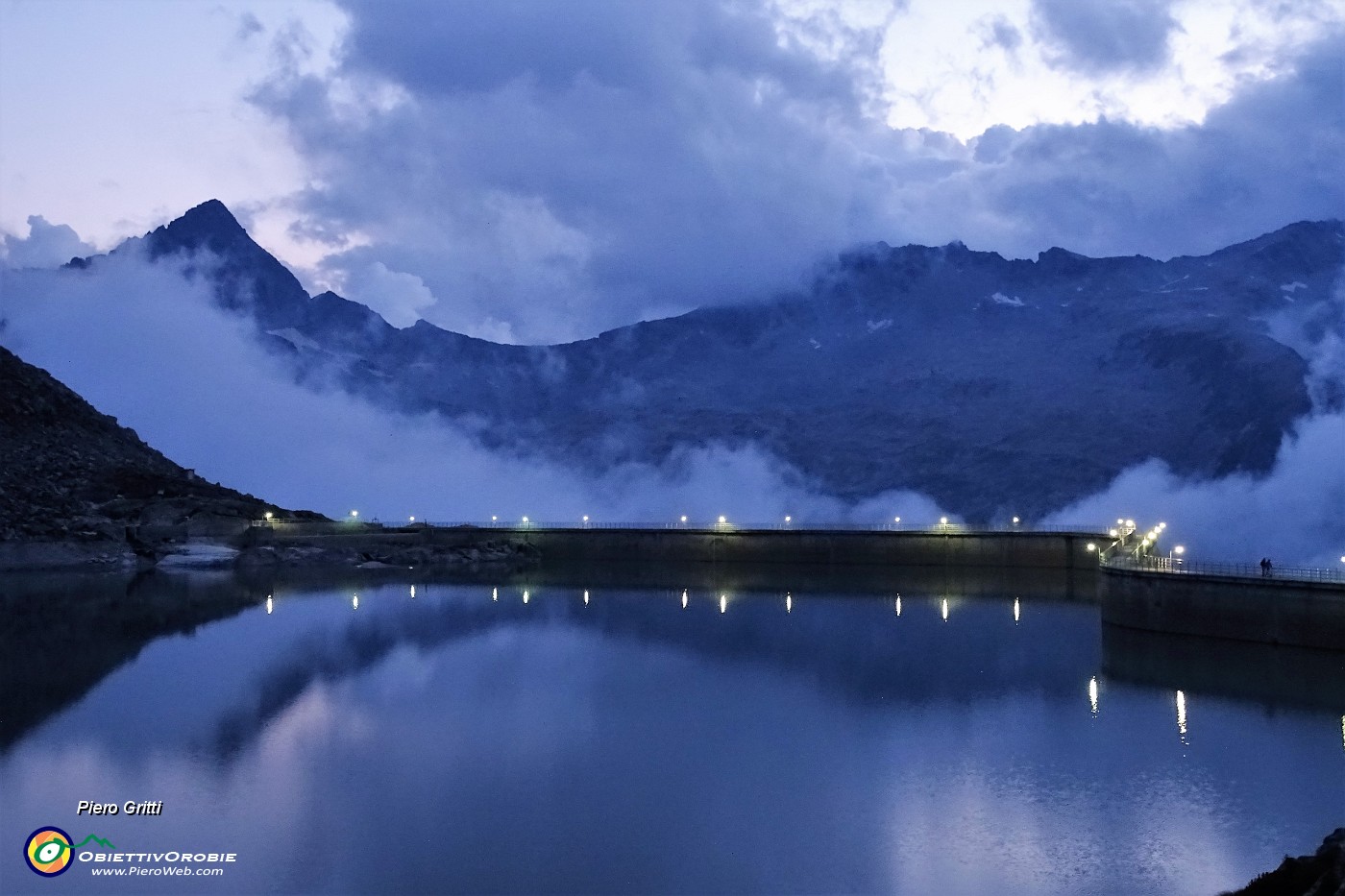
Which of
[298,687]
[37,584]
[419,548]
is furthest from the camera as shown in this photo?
[419,548]

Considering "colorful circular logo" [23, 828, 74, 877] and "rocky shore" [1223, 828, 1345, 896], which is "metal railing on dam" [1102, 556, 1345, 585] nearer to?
"rocky shore" [1223, 828, 1345, 896]

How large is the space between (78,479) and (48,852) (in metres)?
127

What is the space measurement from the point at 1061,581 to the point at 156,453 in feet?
429

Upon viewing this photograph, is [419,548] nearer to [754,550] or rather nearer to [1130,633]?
[754,550]

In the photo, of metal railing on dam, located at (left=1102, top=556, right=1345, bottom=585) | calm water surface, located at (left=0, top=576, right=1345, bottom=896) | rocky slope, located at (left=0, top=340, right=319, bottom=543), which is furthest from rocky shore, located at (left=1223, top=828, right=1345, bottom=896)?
rocky slope, located at (left=0, top=340, right=319, bottom=543)

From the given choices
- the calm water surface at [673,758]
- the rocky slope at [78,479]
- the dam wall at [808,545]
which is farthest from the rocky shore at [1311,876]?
the rocky slope at [78,479]

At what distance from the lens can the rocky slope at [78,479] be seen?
130 meters

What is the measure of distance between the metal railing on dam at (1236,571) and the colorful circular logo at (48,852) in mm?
56429

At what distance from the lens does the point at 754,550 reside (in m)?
149

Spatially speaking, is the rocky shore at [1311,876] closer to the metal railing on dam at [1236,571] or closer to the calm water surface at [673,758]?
the calm water surface at [673,758]

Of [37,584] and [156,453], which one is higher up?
[156,453]

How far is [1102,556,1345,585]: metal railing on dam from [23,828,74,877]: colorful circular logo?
5643cm

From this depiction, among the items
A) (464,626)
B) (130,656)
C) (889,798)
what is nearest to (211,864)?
(889,798)

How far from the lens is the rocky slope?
425ft
